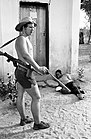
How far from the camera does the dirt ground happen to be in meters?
3.38

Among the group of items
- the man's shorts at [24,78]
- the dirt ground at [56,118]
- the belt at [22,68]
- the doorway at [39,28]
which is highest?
the doorway at [39,28]

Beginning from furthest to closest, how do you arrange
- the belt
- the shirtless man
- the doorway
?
the doorway
the belt
the shirtless man

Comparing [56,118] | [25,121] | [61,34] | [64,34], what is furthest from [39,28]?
[25,121]

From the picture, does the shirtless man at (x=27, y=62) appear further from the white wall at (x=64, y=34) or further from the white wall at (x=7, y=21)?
the white wall at (x=64, y=34)

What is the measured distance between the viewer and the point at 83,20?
21.3 metres

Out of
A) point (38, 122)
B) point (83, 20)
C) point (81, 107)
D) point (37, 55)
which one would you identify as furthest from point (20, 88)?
point (83, 20)

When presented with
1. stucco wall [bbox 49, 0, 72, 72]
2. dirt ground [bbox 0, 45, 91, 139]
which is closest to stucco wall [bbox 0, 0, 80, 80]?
stucco wall [bbox 49, 0, 72, 72]

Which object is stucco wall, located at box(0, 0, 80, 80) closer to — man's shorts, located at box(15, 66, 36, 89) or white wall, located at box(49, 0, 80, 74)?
white wall, located at box(49, 0, 80, 74)

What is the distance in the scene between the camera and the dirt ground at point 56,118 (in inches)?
133

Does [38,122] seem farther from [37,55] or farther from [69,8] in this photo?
[69,8]

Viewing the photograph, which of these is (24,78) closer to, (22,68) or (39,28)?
(22,68)

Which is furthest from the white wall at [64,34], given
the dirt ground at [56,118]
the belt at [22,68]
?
the belt at [22,68]

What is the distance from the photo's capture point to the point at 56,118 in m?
3.97

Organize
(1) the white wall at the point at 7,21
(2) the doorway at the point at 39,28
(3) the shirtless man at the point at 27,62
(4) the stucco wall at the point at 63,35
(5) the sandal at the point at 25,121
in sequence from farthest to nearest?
(4) the stucco wall at the point at 63,35, (2) the doorway at the point at 39,28, (1) the white wall at the point at 7,21, (5) the sandal at the point at 25,121, (3) the shirtless man at the point at 27,62
